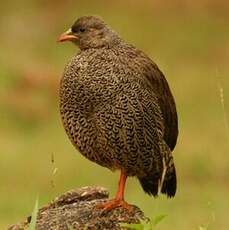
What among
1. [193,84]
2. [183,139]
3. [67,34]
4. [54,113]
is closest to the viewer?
[67,34]

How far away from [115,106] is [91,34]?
0.72 metres

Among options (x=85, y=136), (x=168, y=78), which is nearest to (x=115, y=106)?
(x=85, y=136)

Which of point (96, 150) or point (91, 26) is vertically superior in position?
point (91, 26)

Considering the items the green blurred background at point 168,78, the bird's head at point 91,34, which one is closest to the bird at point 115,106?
the bird's head at point 91,34

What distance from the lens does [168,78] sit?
28.2 metres

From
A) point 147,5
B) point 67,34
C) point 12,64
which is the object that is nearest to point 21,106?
point 12,64

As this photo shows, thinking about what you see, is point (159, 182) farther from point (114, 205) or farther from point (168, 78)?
point (168, 78)

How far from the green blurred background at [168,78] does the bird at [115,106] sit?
1.55 metres

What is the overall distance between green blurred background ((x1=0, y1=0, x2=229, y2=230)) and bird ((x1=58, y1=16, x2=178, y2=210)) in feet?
5.09

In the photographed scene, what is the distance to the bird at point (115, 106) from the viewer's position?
31.5 ft

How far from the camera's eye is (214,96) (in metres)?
26.4

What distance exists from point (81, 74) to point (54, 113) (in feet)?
52.4

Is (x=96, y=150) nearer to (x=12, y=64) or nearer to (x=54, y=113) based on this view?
(x=54, y=113)

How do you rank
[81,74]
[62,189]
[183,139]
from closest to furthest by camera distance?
[81,74]
[62,189]
[183,139]
